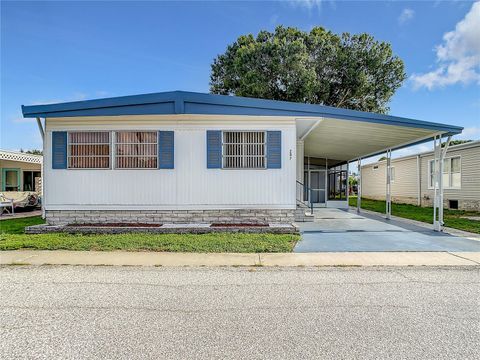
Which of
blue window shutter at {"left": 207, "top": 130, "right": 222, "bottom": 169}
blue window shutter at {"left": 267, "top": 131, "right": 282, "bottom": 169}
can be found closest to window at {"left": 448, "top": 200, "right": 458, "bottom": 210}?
blue window shutter at {"left": 267, "top": 131, "right": 282, "bottom": 169}

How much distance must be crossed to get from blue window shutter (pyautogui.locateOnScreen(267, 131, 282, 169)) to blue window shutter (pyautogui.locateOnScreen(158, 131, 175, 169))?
9.75 ft

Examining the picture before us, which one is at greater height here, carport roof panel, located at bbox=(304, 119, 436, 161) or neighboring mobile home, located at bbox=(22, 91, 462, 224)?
carport roof panel, located at bbox=(304, 119, 436, 161)

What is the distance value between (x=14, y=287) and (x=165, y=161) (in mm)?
5308

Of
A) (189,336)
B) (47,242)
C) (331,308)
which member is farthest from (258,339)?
(47,242)

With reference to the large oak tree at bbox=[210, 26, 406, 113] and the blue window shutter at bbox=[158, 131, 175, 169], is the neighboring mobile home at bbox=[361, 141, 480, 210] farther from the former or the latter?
the blue window shutter at bbox=[158, 131, 175, 169]

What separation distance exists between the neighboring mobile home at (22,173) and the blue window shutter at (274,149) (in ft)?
47.2

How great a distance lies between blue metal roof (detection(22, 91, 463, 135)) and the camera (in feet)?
27.9

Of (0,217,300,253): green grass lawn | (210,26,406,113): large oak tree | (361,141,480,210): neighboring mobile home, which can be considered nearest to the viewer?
(0,217,300,253): green grass lawn

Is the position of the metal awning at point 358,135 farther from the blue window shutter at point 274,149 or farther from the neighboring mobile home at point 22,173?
the neighboring mobile home at point 22,173

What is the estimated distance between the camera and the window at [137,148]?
30.4 ft

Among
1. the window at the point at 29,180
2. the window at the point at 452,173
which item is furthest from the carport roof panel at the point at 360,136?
the window at the point at 29,180

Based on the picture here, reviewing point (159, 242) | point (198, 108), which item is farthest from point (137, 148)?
point (159, 242)

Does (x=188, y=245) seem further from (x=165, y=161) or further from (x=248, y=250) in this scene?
(x=165, y=161)

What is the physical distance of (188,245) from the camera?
683 centimetres
